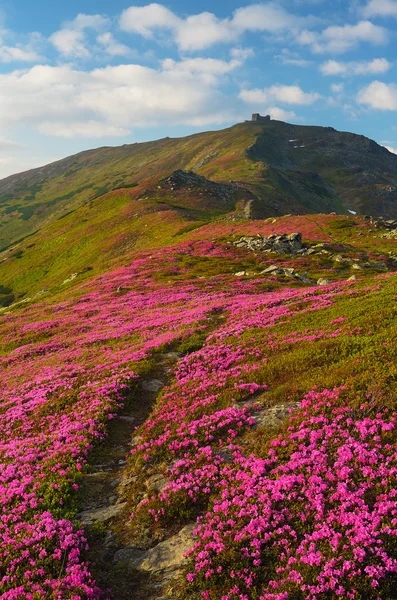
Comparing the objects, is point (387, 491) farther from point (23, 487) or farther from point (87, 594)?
point (23, 487)

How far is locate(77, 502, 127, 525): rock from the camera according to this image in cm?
1191

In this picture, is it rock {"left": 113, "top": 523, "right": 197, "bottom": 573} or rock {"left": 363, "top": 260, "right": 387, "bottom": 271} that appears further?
rock {"left": 363, "top": 260, "right": 387, "bottom": 271}

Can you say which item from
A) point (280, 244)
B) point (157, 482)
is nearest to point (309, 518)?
point (157, 482)

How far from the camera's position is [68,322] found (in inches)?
1709

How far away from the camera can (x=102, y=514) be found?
12195 mm

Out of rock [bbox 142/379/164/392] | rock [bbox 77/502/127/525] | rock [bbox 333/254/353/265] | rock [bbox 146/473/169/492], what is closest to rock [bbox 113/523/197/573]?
rock [bbox 77/502/127/525]

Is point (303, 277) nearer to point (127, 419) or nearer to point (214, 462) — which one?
point (127, 419)

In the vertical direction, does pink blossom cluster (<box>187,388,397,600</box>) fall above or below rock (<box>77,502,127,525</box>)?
above

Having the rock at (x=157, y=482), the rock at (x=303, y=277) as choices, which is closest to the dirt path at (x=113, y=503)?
the rock at (x=157, y=482)

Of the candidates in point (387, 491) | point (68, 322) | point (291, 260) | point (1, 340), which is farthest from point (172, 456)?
point (291, 260)

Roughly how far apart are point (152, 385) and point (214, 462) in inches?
367

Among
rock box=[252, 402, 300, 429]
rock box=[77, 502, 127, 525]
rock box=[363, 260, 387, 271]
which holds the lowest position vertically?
rock box=[77, 502, 127, 525]

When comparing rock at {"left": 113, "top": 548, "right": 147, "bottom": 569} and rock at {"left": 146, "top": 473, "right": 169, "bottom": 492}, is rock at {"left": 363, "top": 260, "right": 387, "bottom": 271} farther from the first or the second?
rock at {"left": 113, "top": 548, "right": 147, "bottom": 569}

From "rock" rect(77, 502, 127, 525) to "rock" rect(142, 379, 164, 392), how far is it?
8.60 metres
